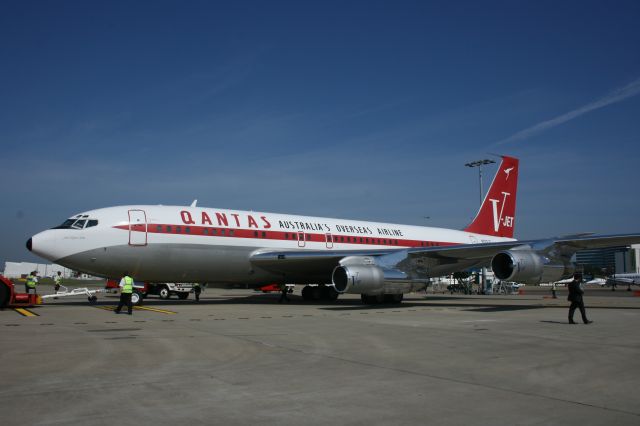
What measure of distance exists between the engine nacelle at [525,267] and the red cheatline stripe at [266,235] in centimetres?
852

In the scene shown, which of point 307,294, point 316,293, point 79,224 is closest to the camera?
point 79,224

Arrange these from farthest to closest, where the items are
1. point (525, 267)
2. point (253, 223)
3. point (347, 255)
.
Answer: point (253, 223) → point (347, 255) → point (525, 267)

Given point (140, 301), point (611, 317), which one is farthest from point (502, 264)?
point (140, 301)

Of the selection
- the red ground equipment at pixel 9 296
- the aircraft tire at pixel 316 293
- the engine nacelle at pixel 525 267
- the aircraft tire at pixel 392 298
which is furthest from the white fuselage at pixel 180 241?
the engine nacelle at pixel 525 267

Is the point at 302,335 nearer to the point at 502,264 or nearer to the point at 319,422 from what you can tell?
the point at 319,422

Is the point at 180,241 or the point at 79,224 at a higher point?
the point at 79,224

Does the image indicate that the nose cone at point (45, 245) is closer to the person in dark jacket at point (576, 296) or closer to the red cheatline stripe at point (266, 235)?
the red cheatline stripe at point (266, 235)

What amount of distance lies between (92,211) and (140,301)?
3879mm

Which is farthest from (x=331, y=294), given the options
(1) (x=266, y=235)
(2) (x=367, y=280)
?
(2) (x=367, y=280)

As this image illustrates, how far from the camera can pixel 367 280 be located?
64.6 feet

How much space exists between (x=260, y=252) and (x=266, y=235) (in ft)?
2.70

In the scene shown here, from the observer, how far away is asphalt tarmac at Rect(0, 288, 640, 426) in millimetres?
5160

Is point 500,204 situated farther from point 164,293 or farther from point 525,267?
point 164,293

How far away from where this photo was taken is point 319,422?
16.1 feet
